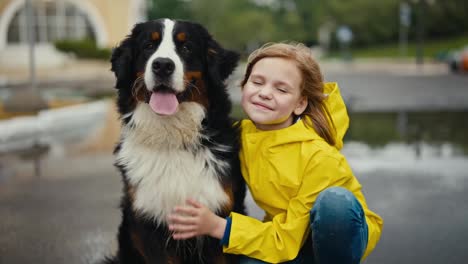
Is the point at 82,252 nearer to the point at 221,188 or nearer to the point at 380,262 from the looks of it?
the point at 221,188

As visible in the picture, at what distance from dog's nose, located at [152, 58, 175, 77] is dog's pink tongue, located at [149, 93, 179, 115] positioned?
0.42 ft

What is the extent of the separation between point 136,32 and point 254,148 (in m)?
0.96

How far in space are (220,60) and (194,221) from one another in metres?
1.04

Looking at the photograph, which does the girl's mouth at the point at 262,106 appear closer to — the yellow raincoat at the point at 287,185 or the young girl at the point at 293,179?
the young girl at the point at 293,179

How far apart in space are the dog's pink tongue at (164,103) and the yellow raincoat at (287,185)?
532mm

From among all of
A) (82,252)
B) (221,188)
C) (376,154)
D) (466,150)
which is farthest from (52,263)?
(466,150)

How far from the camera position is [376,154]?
778 cm

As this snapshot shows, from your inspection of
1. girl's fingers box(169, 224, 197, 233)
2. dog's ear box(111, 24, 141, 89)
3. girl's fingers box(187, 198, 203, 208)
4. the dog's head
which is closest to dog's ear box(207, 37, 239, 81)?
the dog's head

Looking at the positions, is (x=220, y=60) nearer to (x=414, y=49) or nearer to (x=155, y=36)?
(x=155, y=36)

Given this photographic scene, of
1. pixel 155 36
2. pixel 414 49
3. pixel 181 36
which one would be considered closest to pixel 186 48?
pixel 181 36

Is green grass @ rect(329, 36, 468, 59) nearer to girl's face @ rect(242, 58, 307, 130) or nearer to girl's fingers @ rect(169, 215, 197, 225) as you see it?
girl's face @ rect(242, 58, 307, 130)

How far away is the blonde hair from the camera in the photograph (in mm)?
2932

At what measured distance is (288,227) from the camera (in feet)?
9.05

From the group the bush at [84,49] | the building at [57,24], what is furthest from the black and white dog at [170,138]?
the building at [57,24]
